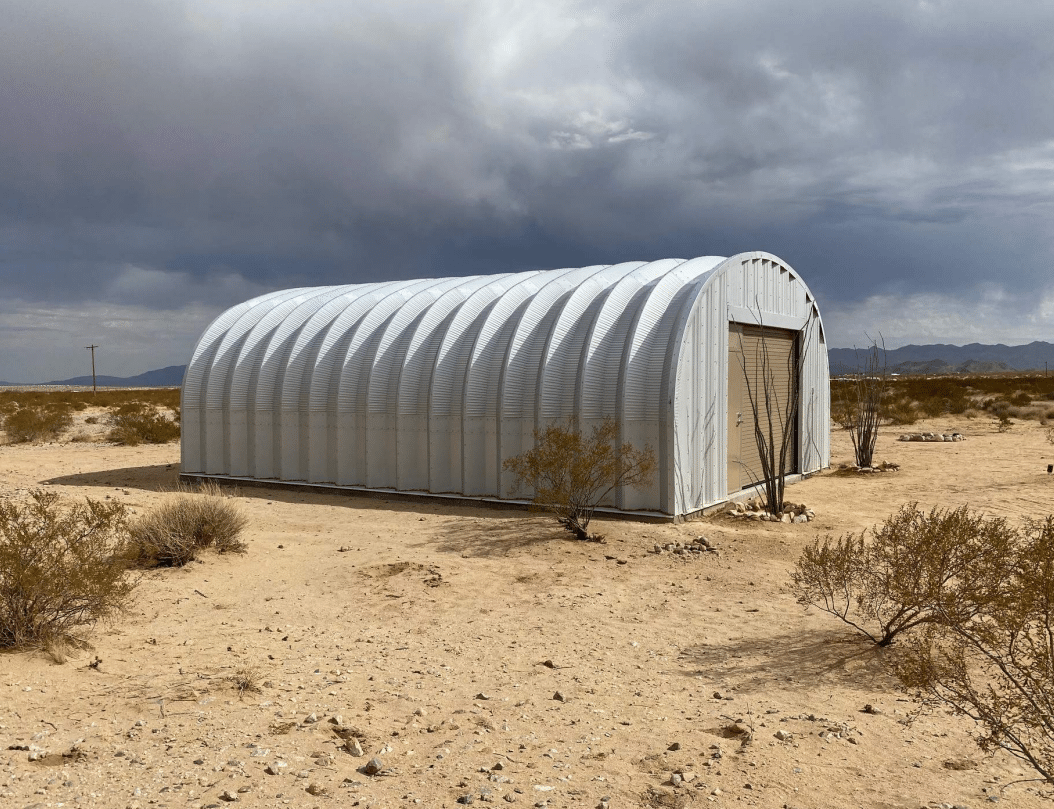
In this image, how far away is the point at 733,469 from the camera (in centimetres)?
1616

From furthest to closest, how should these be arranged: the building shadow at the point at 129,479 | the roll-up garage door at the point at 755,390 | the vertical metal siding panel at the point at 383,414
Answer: the building shadow at the point at 129,479
the vertical metal siding panel at the point at 383,414
the roll-up garage door at the point at 755,390

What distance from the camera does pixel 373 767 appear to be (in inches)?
211

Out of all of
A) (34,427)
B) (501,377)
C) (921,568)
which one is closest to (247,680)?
(921,568)

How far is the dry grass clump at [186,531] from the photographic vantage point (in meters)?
11.1

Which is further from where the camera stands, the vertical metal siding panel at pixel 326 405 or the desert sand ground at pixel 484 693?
the vertical metal siding panel at pixel 326 405

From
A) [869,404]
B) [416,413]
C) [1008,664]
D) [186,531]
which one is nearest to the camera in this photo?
[1008,664]

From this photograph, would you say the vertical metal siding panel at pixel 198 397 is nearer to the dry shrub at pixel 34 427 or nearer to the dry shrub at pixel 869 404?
the dry shrub at pixel 869 404

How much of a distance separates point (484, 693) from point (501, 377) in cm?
934

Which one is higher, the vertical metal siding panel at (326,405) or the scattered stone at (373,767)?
the vertical metal siding panel at (326,405)

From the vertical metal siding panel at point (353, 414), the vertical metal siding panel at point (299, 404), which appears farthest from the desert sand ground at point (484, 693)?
the vertical metal siding panel at point (299, 404)

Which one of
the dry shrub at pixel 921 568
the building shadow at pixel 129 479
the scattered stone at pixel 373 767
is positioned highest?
the dry shrub at pixel 921 568

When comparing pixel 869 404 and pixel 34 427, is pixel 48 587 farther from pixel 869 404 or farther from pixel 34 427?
pixel 34 427

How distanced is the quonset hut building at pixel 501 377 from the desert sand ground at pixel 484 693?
296 cm

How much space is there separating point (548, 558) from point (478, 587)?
174 cm
